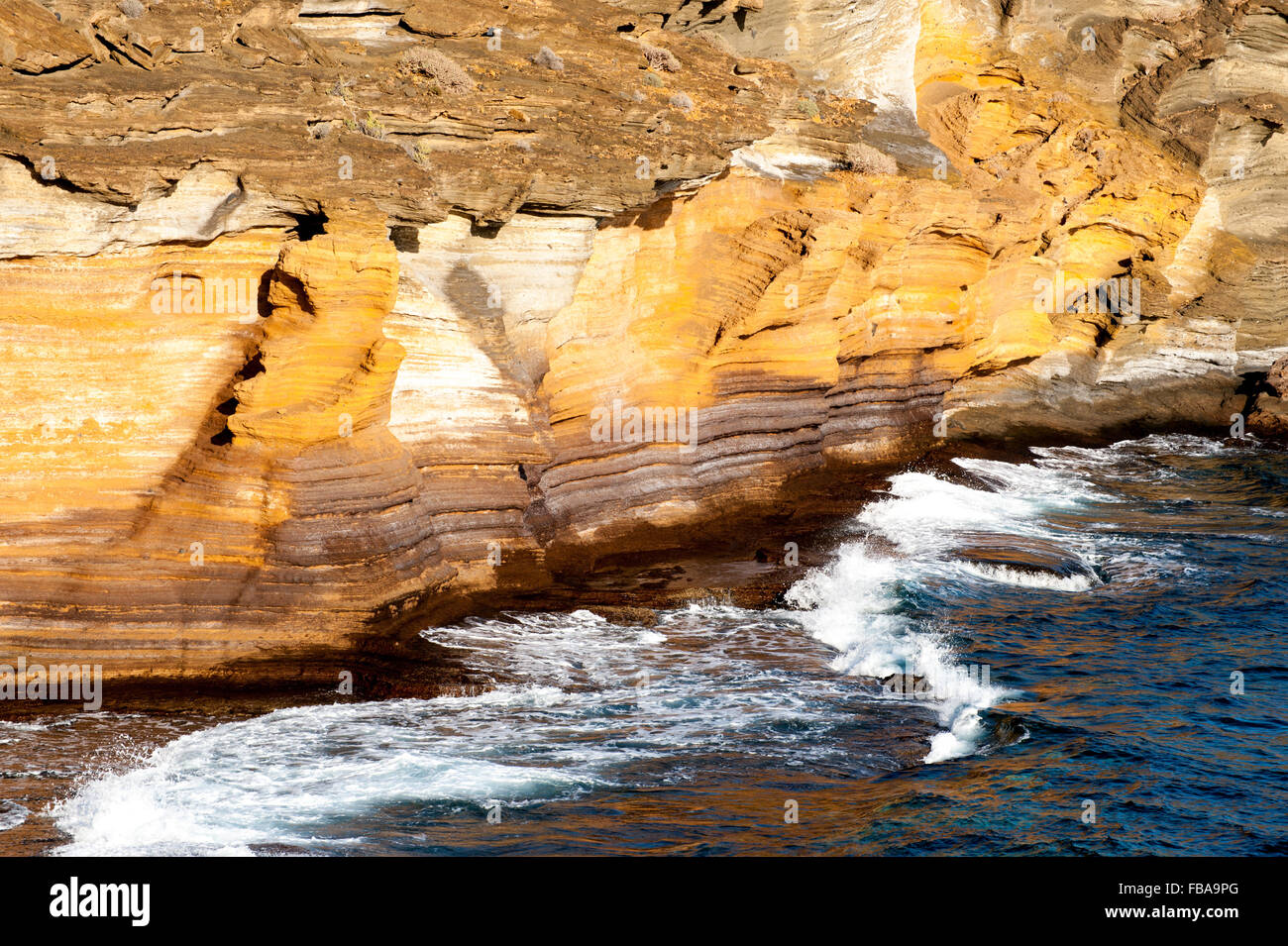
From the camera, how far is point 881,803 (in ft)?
33.2

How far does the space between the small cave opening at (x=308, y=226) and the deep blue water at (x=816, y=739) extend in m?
5.18

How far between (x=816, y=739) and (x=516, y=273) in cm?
843

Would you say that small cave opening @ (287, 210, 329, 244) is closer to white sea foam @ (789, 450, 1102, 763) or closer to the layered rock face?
the layered rock face

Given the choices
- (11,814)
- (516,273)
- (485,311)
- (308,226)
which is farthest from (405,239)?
(11,814)

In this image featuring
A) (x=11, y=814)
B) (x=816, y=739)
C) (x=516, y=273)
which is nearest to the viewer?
(x=11, y=814)

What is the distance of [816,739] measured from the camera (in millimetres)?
11602

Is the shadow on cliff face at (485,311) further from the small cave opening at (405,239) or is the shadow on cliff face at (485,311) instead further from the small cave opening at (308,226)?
the small cave opening at (308,226)

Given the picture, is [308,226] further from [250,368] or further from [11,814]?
[11,814]

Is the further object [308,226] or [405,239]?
[405,239]

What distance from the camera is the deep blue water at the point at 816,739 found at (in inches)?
374

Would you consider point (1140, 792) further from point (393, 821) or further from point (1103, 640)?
point (393, 821)

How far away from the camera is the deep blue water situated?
9500 mm

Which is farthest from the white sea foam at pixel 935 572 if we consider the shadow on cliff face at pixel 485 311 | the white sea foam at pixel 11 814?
the white sea foam at pixel 11 814
